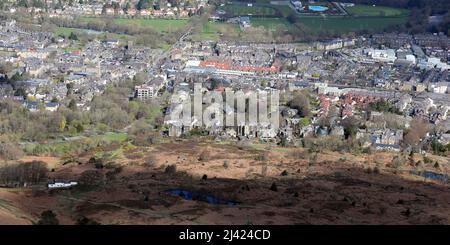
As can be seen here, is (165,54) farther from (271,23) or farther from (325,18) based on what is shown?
(325,18)

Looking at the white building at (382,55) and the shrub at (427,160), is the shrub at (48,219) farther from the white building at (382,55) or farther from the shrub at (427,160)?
the white building at (382,55)

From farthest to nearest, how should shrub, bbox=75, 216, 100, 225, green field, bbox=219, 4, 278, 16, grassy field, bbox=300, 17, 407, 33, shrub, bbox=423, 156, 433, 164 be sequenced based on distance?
green field, bbox=219, 4, 278, 16
grassy field, bbox=300, 17, 407, 33
shrub, bbox=423, 156, 433, 164
shrub, bbox=75, 216, 100, 225

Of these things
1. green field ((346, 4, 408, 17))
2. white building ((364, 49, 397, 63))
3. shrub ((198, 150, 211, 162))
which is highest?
green field ((346, 4, 408, 17))

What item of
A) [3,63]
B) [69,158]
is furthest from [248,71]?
[69,158]

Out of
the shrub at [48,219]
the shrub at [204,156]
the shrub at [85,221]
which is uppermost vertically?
the shrub at [48,219]

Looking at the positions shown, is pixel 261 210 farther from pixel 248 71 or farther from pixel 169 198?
pixel 248 71

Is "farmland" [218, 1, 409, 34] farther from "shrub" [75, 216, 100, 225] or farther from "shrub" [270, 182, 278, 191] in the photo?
"shrub" [75, 216, 100, 225]

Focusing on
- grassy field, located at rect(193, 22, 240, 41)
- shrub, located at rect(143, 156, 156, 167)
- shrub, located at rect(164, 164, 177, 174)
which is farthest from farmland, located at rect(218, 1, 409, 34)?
shrub, located at rect(164, 164, 177, 174)

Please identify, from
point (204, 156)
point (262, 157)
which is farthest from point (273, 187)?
point (204, 156)

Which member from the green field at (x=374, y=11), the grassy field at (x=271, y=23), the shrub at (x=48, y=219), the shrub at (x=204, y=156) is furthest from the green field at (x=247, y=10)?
the shrub at (x=48, y=219)
